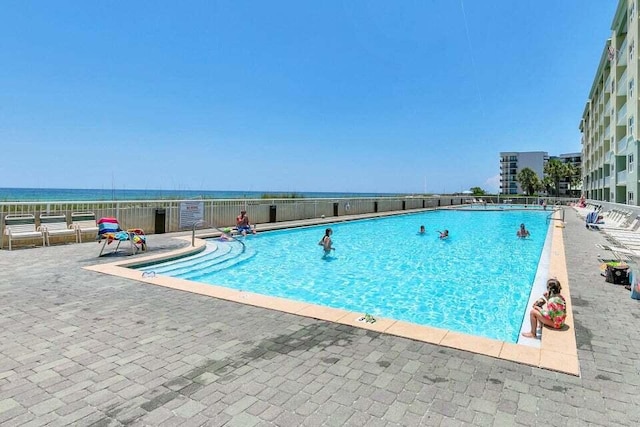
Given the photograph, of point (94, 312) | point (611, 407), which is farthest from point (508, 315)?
point (94, 312)

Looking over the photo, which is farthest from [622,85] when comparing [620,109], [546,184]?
[546,184]

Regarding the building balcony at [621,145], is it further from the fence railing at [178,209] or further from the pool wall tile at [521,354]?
the pool wall tile at [521,354]

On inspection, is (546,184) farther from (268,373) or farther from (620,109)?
(268,373)

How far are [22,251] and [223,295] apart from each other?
6.80 meters

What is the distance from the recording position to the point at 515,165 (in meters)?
105

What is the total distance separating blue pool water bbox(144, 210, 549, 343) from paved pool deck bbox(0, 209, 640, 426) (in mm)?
2106

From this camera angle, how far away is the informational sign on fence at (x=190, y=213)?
1334cm

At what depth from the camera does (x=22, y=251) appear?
869 centimetres

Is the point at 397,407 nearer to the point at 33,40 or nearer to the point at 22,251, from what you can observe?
the point at 22,251

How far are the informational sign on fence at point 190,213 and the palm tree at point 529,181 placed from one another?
3156 inches

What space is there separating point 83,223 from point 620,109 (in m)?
36.4

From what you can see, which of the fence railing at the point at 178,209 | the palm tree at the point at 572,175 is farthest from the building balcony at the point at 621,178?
the palm tree at the point at 572,175

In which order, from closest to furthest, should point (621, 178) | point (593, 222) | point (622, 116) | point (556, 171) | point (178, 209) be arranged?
point (178, 209)
point (593, 222)
point (621, 178)
point (622, 116)
point (556, 171)

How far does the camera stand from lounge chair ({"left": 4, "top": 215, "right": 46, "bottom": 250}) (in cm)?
893
